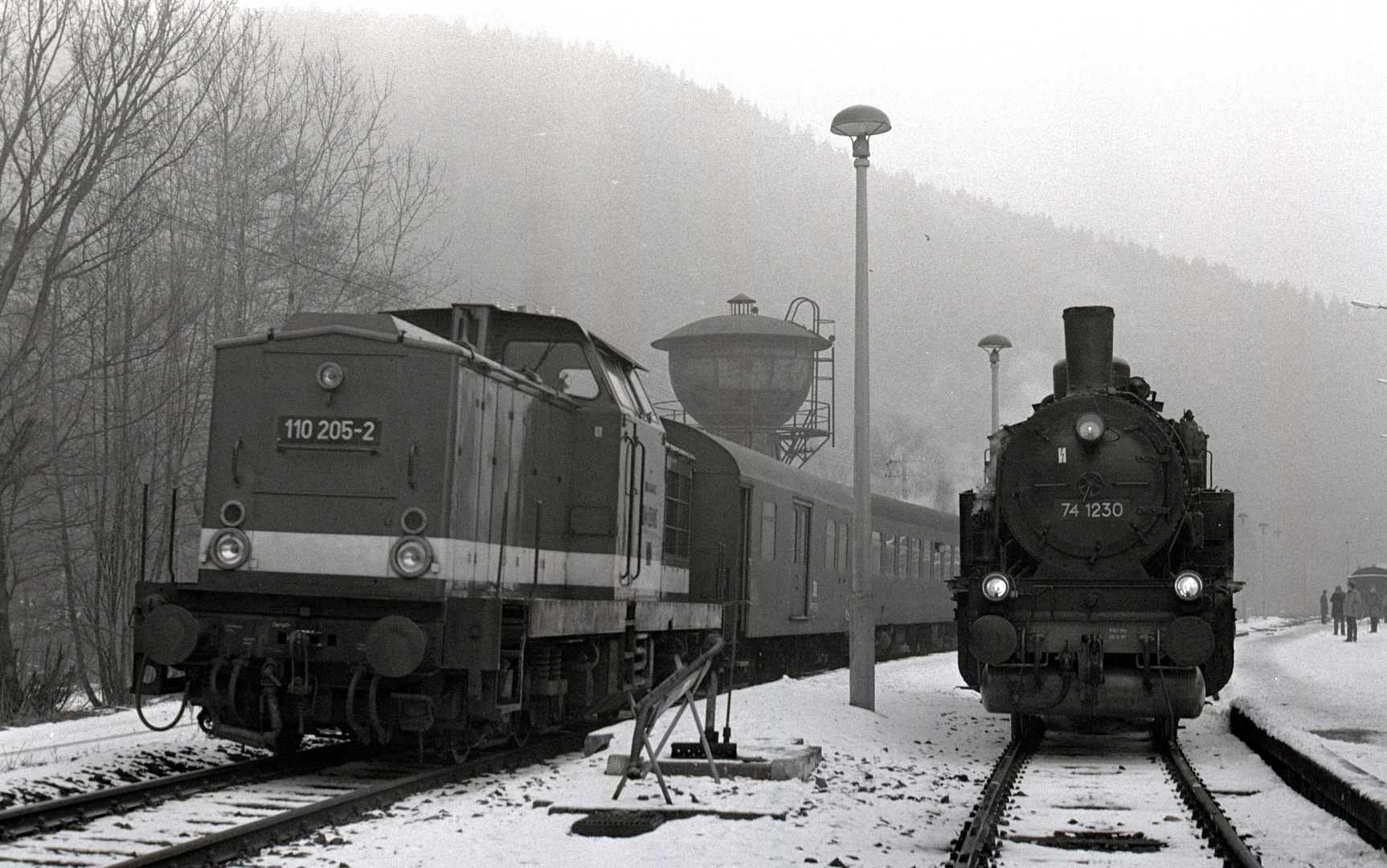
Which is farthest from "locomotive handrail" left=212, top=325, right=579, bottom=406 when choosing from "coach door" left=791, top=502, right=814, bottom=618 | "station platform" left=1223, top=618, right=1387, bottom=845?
"coach door" left=791, top=502, right=814, bottom=618

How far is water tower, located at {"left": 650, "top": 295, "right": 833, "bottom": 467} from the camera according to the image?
32.0m

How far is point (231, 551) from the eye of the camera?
9195 millimetres

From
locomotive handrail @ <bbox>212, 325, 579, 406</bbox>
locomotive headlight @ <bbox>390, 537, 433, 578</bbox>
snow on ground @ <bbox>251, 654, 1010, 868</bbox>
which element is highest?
locomotive handrail @ <bbox>212, 325, 579, 406</bbox>

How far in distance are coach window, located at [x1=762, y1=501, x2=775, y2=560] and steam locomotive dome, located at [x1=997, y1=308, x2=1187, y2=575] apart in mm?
4928

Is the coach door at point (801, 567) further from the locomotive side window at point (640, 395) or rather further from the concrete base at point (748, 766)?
the concrete base at point (748, 766)

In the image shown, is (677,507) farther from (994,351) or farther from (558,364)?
(994,351)

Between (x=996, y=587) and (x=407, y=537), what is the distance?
547 cm

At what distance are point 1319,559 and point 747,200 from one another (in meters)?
86.6

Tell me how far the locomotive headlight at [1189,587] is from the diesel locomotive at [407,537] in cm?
454

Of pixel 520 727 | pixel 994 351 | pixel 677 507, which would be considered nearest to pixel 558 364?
pixel 520 727

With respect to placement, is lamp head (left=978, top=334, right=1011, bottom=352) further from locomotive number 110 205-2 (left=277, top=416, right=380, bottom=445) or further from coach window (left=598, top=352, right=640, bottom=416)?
locomotive number 110 205-2 (left=277, top=416, right=380, bottom=445)

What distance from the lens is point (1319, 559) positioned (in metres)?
137

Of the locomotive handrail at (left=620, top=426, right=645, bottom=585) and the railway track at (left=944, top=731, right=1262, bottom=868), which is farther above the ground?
the locomotive handrail at (left=620, top=426, right=645, bottom=585)

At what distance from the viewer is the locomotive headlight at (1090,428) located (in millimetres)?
12586
